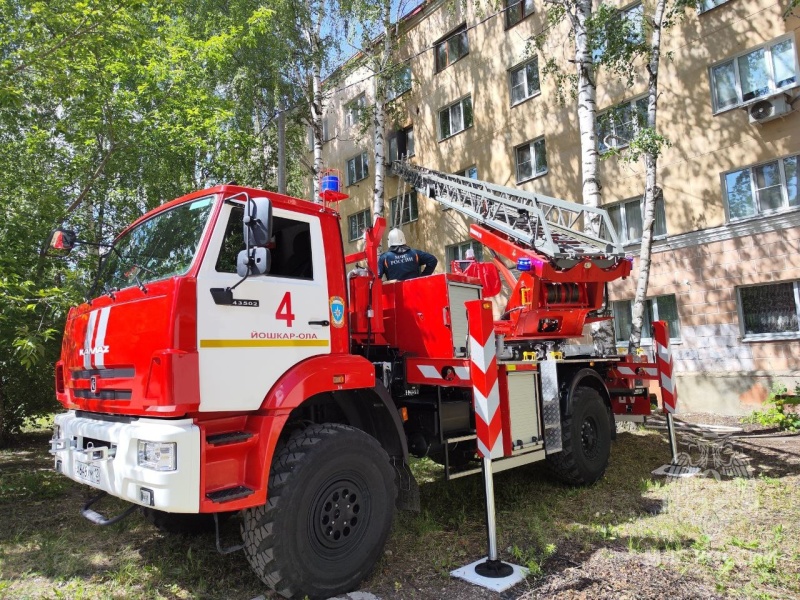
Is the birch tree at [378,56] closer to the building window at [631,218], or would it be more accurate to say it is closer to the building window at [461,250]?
the building window at [461,250]

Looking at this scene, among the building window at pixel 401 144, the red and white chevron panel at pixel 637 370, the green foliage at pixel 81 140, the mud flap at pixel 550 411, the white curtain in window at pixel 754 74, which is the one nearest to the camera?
the mud flap at pixel 550 411

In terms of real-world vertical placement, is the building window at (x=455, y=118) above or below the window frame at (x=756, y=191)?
above

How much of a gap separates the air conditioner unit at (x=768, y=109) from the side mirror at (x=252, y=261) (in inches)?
486

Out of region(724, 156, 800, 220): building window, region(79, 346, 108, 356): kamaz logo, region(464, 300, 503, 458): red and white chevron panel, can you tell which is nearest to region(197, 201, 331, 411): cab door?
region(79, 346, 108, 356): kamaz logo

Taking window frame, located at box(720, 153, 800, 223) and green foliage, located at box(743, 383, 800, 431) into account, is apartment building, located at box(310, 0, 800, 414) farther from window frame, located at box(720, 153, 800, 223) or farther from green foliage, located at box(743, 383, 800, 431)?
green foliage, located at box(743, 383, 800, 431)

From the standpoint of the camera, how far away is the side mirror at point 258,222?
11.1 ft

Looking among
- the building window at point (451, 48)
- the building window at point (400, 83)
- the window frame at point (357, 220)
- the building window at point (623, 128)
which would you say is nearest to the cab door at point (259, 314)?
the building window at point (623, 128)

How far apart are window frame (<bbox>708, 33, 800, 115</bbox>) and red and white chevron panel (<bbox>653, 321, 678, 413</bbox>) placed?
298 inches

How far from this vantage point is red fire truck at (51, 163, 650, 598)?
3301 mm

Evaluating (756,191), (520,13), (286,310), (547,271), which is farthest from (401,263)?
(520,13)

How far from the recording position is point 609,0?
1446 cm

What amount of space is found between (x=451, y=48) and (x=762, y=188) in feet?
38.1

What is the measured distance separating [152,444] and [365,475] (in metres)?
1.45

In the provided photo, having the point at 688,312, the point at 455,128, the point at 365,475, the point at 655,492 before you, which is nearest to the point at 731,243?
the point at 688,312
